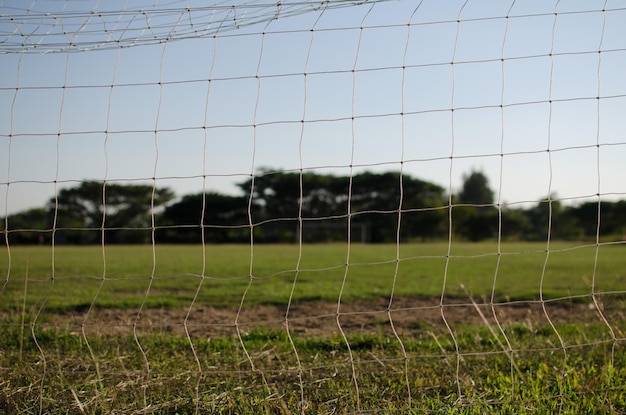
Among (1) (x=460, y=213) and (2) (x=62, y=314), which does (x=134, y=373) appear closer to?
(2) (x=62, y=314)

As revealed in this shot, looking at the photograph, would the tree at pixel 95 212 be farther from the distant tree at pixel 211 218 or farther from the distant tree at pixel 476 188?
the distant tree at pixel 476 188

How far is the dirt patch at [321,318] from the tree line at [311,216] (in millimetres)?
22430

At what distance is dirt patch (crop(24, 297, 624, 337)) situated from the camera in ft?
13.7

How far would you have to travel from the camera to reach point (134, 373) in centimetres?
274

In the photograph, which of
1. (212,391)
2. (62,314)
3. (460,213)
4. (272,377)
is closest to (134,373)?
(212,391)

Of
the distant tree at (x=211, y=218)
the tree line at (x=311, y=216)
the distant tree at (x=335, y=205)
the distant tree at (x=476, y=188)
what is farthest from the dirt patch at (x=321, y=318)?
the distant tree at (x=476, y=188)

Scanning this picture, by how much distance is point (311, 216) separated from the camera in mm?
41688

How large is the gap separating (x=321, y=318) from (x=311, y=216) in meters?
36.9

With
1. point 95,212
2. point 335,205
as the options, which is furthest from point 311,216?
point 95,212

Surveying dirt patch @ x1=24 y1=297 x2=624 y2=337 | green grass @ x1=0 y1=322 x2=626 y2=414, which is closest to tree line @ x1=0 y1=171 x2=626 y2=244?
dirt patch @ x1=24 y1=297 x2=624 y2=337

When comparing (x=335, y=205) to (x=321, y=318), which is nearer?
(x=321, y=318)

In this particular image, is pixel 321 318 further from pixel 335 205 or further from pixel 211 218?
pixel 335 205

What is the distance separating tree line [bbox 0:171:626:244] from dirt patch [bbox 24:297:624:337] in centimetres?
2243

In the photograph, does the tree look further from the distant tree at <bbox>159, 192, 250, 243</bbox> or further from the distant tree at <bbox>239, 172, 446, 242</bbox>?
the distant tree at <bbox>239, 172, 446, 242</bbox>
